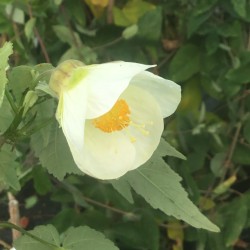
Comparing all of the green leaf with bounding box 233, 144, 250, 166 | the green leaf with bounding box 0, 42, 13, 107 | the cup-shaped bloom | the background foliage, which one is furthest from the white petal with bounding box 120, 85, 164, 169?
the green leaf with bounding box 233, 144, 250, 166

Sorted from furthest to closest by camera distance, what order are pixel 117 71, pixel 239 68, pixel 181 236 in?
1. pixel 181 236
2. pixel 239 68
3. pixel 117 71

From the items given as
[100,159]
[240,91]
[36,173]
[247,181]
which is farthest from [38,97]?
[247,181]

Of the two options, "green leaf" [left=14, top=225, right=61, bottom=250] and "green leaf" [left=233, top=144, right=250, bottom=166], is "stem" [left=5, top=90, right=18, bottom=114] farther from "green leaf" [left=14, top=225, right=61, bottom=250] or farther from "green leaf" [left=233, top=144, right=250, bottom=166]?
"green leaf" [left=233, top=144, right=250, bottom=166]

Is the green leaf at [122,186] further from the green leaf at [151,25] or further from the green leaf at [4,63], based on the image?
the green leaf at [151,25]

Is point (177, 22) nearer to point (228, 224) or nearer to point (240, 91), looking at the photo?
point (240, 91)

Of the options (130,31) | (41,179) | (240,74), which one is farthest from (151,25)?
(41,179)

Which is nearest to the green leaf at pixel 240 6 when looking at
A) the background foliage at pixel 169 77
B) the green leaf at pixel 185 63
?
the background foliage at pixel 169 77
